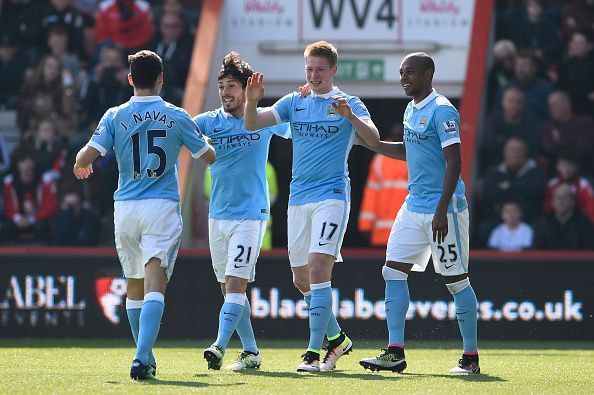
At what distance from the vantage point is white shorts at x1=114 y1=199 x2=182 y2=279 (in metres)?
8.85

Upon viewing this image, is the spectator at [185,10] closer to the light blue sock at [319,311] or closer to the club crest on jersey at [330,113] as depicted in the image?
the club crest on jersey at [330,113]

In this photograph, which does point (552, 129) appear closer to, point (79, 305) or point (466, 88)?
point (466, 88)

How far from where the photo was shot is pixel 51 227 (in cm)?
1614

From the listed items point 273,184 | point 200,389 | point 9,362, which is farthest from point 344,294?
point 200,389

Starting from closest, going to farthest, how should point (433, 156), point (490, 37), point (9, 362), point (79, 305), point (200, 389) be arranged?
point (200, 389) → point (433, 156) → point (9, 362) → point (79, 305) → point (490, 37)

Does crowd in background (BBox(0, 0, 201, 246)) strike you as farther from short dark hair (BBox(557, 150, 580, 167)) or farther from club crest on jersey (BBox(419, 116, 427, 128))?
club crest on jersey (BBox(419, 116, 427, 128))

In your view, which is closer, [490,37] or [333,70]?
[333,70]

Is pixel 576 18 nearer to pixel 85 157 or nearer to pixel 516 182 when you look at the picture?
pixel 516 182

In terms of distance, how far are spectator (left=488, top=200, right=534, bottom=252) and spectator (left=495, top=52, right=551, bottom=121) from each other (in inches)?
73.8

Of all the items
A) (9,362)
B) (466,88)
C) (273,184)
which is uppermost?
(466,88)

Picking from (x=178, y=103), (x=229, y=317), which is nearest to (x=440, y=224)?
(x=229, y=317)

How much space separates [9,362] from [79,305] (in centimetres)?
283

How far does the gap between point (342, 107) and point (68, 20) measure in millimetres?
9691

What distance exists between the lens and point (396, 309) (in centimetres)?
962
